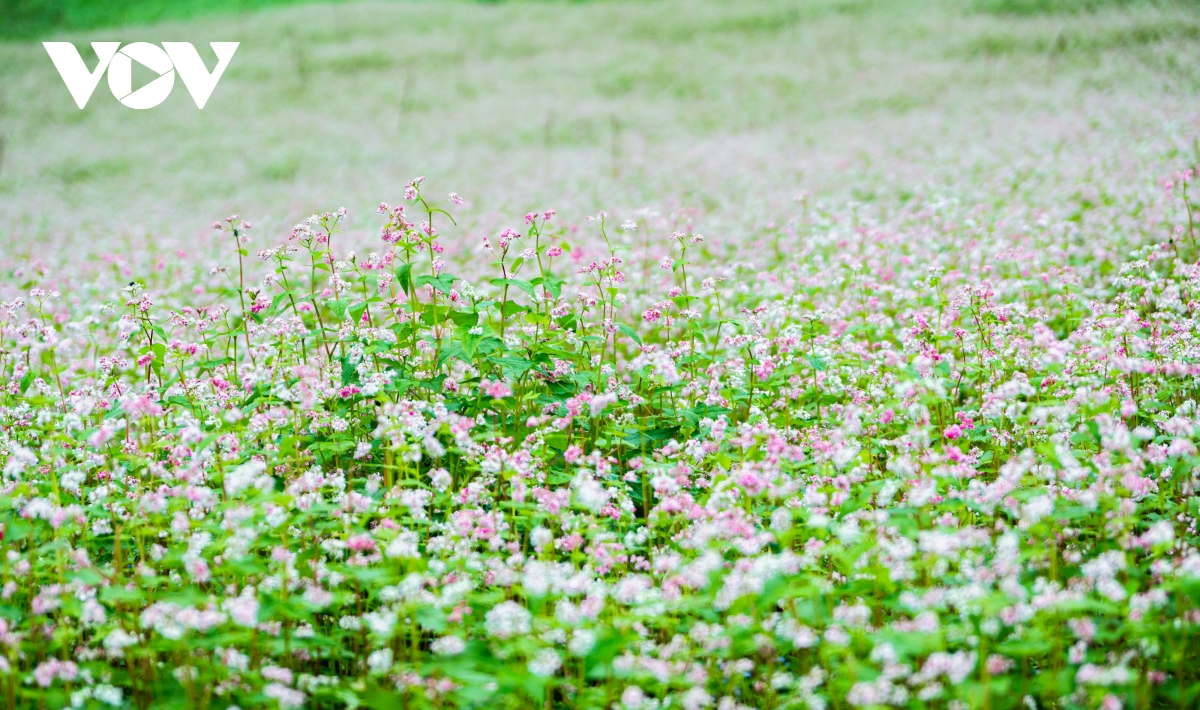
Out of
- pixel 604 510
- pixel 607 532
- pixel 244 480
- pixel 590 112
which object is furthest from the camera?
pixel 590 112

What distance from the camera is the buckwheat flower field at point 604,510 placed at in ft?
9.41

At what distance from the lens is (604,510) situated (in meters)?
3.76

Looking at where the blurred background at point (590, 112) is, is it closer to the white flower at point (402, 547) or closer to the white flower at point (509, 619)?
the white flower at point (402, 547)

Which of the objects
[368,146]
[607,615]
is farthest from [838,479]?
[368,146]

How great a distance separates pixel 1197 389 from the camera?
5184 mm

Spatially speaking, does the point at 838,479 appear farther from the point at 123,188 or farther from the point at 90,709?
the point at 123,188

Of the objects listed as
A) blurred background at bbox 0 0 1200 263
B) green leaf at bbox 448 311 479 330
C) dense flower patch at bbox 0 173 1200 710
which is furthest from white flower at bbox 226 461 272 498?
blurred background at bbox 0 0 1200 263

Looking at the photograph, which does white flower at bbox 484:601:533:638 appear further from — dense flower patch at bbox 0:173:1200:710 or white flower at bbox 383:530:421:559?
white flower at bbox 383:530:421:559

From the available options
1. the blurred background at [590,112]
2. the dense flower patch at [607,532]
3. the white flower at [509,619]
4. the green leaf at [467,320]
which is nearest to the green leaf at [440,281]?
the dense flower patch at [607,532]

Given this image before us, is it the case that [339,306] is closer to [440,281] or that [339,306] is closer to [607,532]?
[440,281]

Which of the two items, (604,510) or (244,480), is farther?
(604,510)

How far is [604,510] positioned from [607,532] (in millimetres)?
128

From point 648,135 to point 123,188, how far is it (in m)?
12.6

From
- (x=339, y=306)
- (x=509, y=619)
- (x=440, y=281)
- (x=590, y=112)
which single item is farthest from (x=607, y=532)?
(x=590, y=112)
